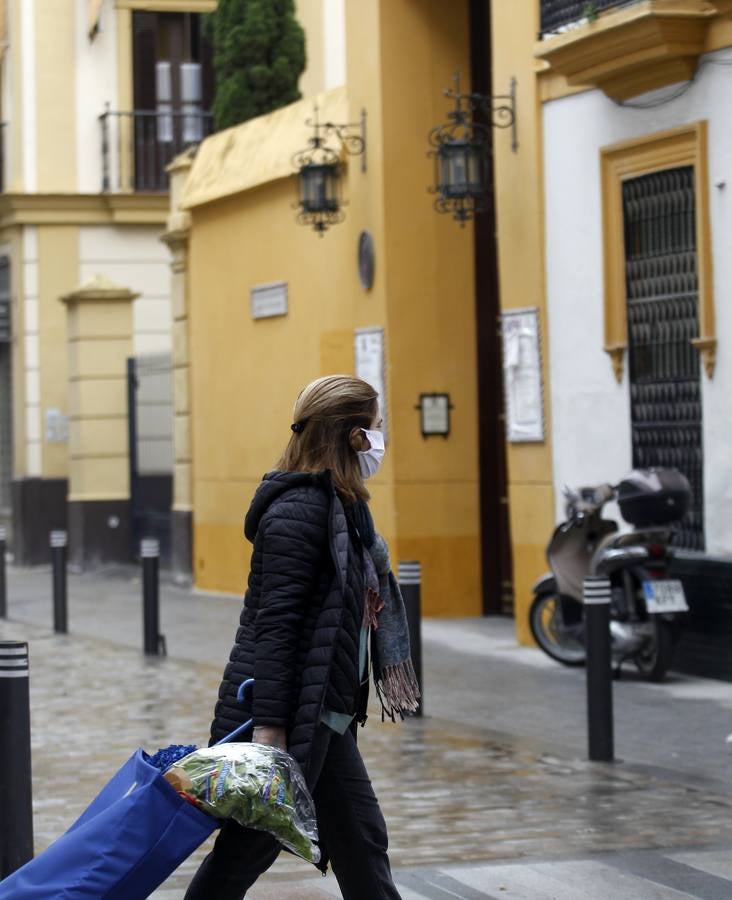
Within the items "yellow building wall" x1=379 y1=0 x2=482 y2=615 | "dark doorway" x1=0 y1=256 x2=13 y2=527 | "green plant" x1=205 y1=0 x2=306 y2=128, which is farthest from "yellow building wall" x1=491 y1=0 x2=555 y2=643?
"dark doorway" x1=0 y1=256 x2=13 y2=527

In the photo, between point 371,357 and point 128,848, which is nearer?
point 128,848

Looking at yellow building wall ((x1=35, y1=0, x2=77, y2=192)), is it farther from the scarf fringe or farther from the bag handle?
the bag handle

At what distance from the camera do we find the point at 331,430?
17.1 feet

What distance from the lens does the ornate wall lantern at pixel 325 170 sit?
16.5m

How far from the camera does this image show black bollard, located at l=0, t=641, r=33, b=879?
6.68 m

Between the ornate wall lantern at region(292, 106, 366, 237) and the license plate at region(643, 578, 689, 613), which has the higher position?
the ornate wall lantern at region(292, 106, 366, 237)

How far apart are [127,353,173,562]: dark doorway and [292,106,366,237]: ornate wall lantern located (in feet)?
23.3

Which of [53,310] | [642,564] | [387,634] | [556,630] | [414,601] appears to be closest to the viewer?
[387,634]

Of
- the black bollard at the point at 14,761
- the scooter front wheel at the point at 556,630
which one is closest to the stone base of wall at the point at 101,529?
the scooter front wheel at the point at 556,630

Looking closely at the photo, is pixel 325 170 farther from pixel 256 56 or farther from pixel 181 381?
pixel 181 381

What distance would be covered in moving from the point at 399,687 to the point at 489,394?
11298 mm

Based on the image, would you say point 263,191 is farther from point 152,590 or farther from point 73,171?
point 73,171

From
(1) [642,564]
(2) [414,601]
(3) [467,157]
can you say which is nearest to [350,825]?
(2) [414,601]

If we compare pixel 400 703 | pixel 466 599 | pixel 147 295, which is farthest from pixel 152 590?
pixel 147 295
